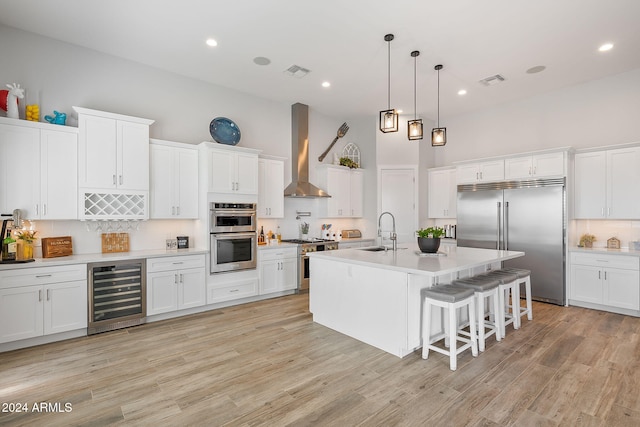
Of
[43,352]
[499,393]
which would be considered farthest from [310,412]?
[43,352]

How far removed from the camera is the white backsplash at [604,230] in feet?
15.6

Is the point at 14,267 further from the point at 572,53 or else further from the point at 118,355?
the point at 572,53

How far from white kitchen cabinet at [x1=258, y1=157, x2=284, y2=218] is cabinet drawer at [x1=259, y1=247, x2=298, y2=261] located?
62cm

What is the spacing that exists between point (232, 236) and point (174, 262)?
2.90 feet

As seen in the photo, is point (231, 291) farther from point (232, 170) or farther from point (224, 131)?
point (224, 131)

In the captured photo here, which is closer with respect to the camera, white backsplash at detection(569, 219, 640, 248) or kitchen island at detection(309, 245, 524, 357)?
kitchen island at detection(309, 245, 524, 357)

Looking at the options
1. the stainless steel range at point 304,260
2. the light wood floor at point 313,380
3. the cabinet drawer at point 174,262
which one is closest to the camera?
the light wood floor at point 313,380

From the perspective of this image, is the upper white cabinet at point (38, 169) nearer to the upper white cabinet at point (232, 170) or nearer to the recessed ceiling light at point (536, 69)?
the upper white cabinet at point (232, 170)

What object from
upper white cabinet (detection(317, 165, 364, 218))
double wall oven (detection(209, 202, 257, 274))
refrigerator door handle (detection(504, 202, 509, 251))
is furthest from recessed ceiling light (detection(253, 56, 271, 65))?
refrigerator door handle (detection(504, 202, 509, 251))

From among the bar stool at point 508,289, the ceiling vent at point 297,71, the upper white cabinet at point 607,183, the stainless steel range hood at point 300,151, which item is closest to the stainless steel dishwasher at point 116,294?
the stainless steel range hood at point 300,151

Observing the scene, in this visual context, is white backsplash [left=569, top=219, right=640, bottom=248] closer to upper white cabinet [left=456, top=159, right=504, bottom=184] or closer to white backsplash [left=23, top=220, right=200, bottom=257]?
upper white cabinet [left=456, top=159, right=504, bottom=184]

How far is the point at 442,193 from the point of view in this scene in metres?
6.57

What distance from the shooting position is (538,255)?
5070mm

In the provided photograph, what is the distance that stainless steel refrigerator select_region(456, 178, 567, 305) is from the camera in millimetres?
4883
